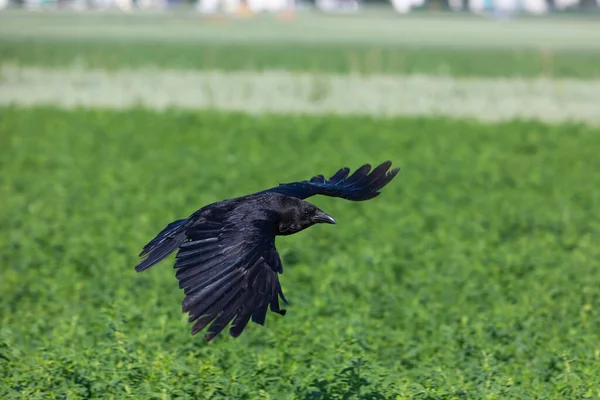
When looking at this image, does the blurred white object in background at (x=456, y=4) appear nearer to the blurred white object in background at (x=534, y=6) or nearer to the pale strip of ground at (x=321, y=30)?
the blurred white object in background at (x=534, y=6)

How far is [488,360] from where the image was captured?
21.7 feet

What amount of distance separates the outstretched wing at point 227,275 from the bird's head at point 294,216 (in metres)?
0.55

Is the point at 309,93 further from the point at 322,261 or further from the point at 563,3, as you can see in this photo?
the point at 563,3

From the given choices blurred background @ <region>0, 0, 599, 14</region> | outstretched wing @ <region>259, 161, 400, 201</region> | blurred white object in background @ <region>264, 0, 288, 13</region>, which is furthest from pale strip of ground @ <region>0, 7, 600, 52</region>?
outstretched wing @ <region>259, 161, 400, 201</region>

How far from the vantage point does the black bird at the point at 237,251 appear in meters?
5.06

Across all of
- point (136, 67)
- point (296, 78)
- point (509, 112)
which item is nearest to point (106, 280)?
point (509, 112)

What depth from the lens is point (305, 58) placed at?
138 feet

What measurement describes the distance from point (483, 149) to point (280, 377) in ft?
38.6

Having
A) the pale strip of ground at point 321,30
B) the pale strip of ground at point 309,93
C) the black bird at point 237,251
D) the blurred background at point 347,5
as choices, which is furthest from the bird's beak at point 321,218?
the blurred background at point 347,5

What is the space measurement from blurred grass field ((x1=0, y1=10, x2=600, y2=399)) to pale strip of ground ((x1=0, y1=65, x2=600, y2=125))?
267 centimetres

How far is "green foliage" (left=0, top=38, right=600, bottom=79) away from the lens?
3666cm

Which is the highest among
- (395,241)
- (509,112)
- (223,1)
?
(395,241)

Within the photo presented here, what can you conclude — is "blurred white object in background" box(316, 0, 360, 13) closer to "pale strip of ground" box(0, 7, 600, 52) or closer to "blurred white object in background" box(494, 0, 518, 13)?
"blurred white object in background" box(494, 0, 518, 13)

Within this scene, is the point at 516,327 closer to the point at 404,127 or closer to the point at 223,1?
the point at 404,127
